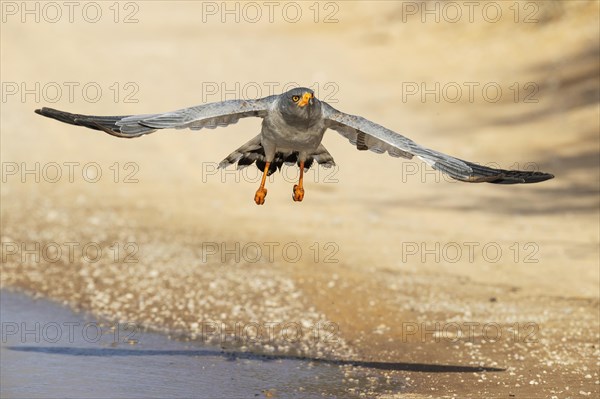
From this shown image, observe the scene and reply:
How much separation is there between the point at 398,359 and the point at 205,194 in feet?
26.8

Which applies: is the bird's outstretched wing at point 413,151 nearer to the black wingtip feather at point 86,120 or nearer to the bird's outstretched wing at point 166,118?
the bird's outstretched wing at point 166,118

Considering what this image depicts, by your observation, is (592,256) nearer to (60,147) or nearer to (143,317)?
(143,317)

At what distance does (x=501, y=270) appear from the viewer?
13.9 m

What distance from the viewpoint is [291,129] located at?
9133mm

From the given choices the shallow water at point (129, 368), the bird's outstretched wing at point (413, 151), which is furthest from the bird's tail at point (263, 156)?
the shallow water at point (129, 368)

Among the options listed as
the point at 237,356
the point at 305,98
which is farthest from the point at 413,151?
the point at 237,356

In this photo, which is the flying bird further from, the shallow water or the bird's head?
the shallow water

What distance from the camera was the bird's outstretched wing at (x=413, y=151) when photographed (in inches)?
334

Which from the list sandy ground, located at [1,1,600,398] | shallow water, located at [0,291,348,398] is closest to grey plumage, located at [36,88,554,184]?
shallow water, located at [0,291,348,398]

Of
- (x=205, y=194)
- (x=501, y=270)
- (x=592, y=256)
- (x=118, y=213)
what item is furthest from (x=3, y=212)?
(x=592, y=256)

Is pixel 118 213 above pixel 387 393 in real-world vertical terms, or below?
above

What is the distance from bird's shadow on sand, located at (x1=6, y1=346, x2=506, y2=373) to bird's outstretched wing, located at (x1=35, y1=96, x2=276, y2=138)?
328cm

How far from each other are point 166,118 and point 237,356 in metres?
3.71

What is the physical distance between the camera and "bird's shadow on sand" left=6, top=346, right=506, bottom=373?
10805 millimetres
